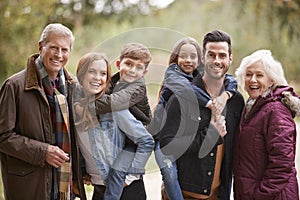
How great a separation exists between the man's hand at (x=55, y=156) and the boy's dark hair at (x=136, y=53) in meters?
0.57

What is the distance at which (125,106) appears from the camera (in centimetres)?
237

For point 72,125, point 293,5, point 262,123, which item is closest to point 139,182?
point 72,125

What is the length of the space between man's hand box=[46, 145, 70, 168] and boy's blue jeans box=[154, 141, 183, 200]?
20.8 inches

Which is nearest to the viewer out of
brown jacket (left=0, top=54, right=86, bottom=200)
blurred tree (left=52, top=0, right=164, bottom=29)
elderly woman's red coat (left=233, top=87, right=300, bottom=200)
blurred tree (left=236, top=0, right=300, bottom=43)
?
brown jacket (left=0, top=54, right=86, bottom=200)

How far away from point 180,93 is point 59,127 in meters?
0.65

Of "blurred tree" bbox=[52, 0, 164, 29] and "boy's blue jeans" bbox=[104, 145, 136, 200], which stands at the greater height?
"blurred tree" bbox=[52, 0, 164, 29]

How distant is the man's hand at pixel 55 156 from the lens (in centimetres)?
223

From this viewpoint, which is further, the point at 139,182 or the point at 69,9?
the point at 69,9

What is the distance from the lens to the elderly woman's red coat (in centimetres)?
234

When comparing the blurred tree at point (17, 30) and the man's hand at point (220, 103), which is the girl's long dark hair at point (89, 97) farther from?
the blurred tree at point (17, 30)

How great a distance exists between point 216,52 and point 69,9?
627 cm

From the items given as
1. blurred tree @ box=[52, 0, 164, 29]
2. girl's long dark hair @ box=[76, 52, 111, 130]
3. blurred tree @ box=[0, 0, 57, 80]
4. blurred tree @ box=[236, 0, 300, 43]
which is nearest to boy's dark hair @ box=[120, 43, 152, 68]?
girl's long dark hair @ box=[76, 52, 111, 130]

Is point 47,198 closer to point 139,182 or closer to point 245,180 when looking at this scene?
point 139,182

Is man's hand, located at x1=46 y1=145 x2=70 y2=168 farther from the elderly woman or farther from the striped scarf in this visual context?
the elderly woman
